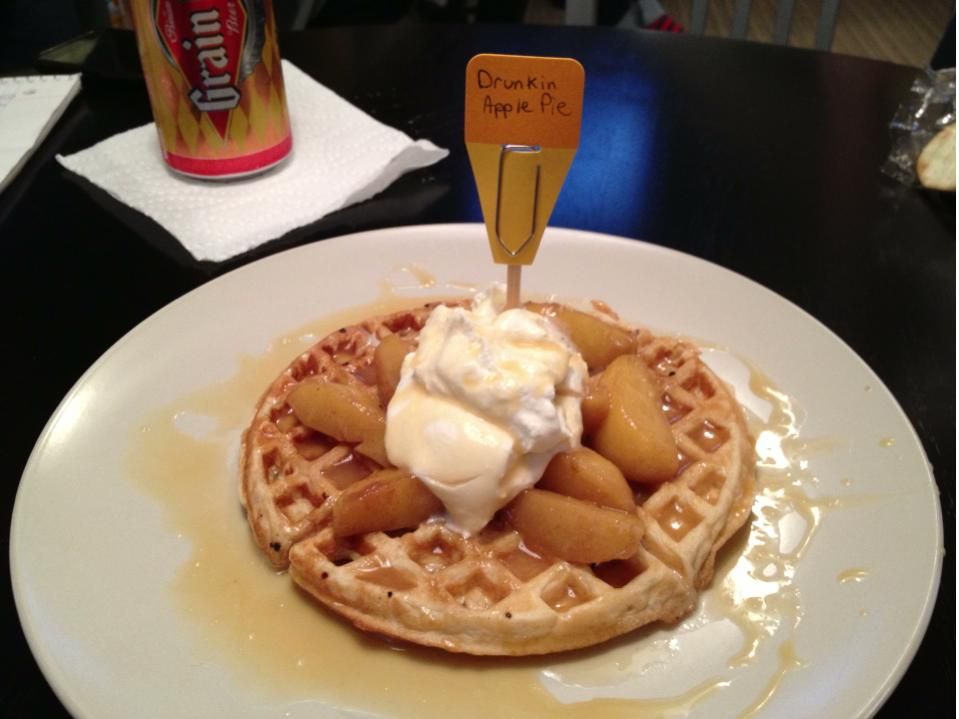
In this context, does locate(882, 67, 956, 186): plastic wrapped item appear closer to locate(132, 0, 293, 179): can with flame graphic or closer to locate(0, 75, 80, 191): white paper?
locate(132, 0, 293, 179): can with flame graphic

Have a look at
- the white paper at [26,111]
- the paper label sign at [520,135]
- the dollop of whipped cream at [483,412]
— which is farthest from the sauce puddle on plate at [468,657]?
the white paper at [26,111]

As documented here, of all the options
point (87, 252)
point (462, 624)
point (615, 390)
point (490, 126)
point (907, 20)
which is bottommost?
point (907, 20)

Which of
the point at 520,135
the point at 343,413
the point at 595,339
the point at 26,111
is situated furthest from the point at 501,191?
the point at 26,111

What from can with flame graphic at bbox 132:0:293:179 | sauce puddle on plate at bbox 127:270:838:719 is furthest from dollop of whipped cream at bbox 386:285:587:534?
can with flame graphic at bbox 132:0:293:179

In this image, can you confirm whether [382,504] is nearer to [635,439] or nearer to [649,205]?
[635,439]

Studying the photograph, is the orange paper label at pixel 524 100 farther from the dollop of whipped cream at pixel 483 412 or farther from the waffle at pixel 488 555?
the waffle at pixel 488 555

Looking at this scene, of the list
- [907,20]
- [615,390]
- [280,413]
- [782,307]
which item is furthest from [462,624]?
[907,20]

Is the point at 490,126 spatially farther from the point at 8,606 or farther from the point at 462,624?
the point at 8,606
